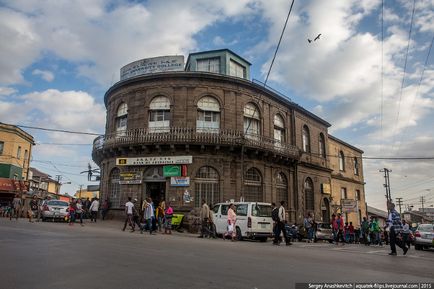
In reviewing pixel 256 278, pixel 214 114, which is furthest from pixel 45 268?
pixel 214 114

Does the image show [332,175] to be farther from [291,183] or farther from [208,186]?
[208,186]

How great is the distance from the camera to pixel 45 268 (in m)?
6.52

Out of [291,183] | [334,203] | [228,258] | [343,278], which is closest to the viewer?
[343,278]

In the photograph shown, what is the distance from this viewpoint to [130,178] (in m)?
24.6

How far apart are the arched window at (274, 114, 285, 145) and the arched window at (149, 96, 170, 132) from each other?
31.2 feet

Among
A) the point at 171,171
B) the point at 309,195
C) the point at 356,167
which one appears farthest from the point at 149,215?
the point at 356,167

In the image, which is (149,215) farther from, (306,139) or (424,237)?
(306,139)

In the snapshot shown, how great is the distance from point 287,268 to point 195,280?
2.41 meters

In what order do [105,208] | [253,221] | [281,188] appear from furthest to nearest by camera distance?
1. [281,188]
2. [105,208]
3. [253,221]

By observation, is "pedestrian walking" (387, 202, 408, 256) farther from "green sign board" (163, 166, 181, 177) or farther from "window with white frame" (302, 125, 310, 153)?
"window with white frame" (302, 125, 310, 153)

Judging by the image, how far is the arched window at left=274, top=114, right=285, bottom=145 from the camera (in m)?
29.8

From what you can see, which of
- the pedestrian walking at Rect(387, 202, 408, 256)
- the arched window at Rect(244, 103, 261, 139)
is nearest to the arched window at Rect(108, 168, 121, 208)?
the arched window at Rect(244, 103, 261, 139)

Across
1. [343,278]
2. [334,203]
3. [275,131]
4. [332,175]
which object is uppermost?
[275,131]

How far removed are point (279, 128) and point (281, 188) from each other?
5147mm
